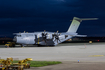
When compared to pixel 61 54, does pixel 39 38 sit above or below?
above

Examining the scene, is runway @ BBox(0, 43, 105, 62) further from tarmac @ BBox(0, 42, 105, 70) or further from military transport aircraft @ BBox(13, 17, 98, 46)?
military transport aircraft @ BBox(13, 17, 98, 46)

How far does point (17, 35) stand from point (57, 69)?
110 feet

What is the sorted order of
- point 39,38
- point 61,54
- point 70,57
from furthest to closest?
1. point 39,38
2. point 61,54
3. point 70,57

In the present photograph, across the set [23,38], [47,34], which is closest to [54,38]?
[47,34]

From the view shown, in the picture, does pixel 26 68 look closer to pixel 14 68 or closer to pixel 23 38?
pixel 14 68

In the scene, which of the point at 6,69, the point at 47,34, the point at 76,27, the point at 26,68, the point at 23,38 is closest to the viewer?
the point at 6,69

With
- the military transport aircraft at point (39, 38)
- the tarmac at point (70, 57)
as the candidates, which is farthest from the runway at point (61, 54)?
the military transport aircraft at point (39, 38)

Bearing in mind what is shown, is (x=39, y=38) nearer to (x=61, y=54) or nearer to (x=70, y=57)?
(x=61, y=54)

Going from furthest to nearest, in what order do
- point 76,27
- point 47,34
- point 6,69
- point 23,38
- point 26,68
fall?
point 76,27 → point 47,34 → point 23,38 → point 26,68 → point 6,69

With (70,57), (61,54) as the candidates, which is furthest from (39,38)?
(70,57)

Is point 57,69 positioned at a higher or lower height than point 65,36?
lower

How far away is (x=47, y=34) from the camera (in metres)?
45.6

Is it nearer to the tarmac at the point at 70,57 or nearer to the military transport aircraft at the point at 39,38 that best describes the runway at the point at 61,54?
the tarmac at the point at 70,57

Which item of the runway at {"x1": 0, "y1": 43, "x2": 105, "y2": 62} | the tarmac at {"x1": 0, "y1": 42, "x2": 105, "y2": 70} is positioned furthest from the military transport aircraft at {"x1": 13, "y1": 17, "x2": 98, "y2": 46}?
the tarmac at {"x1": 0, "y1": 42, "x2": 105, "y2": 70}
